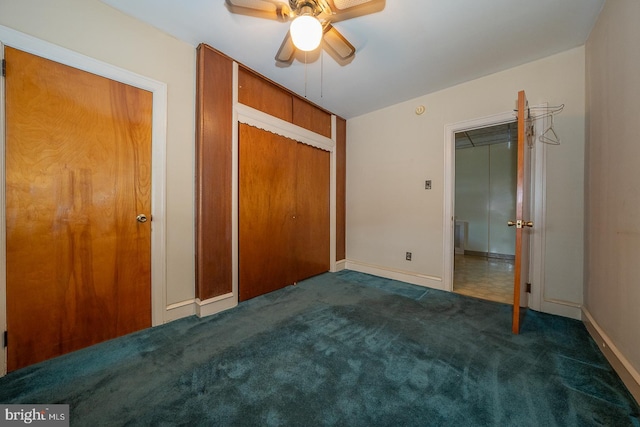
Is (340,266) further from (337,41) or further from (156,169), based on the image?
(337,41)

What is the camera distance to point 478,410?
1146 millimetres

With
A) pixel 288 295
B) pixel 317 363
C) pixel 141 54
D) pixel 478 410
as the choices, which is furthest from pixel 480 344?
pixel 141 54

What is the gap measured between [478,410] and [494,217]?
15.7 feet

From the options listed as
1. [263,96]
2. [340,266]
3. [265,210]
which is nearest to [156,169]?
[265,210]

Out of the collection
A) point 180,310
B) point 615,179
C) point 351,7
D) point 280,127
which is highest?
point 351,7

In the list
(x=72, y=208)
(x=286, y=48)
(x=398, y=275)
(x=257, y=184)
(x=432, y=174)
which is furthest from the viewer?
(x=398, y=275)

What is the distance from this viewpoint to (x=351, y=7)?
1415 mm

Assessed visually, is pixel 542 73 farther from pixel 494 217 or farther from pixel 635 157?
pixel 494 217

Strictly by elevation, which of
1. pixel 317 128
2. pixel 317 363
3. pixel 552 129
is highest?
pixel 317 128

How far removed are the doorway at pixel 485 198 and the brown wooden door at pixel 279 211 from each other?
2717mm

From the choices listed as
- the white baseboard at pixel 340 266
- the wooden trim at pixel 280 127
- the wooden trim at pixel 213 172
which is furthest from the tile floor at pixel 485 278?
the wooden trim at pixel 213 172

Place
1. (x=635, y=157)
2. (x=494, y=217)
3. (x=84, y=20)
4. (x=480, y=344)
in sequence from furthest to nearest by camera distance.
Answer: (x=494, y=217)
(x=480, y=344)
(x=84, y=20)
(x=635, y=157)

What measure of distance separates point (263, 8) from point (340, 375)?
2410mm

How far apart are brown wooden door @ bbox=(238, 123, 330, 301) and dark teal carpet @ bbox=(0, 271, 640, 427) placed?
64 centimetres
